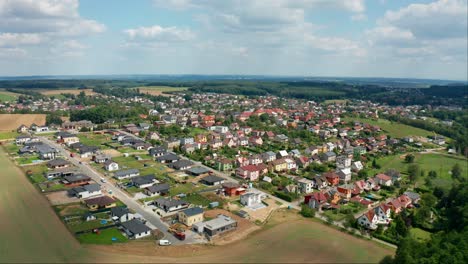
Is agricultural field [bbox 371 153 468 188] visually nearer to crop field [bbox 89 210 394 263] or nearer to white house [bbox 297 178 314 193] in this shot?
white house [bbox 297 178 314 193]

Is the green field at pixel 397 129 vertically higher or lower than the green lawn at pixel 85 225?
higher

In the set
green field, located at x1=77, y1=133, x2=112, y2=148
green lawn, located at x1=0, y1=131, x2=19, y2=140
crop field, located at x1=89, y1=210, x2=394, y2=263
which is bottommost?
crop field, located at x1=89, y1=210, x2=394, y2=263

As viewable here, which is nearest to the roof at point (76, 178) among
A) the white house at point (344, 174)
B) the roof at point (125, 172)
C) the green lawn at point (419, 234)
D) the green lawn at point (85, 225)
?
the roof at point (125, 172)

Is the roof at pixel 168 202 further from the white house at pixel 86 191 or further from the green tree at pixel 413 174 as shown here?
the green tree at pixel 413 174

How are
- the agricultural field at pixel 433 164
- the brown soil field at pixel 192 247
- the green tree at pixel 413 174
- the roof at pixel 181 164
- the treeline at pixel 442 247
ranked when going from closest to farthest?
the treeline at pixel 442 247
the brown soil field at pixel 192 247
the green tree at pixel 413 174
the agricultural field at pixel 433 164
the roof at pixel 181 164

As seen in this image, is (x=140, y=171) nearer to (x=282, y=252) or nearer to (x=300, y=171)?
(x=300, y=171)

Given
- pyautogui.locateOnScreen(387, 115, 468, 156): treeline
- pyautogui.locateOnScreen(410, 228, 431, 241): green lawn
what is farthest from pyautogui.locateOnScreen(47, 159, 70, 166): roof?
pyautogui.locateOnScreen(387, 115, 468, 156): treeline

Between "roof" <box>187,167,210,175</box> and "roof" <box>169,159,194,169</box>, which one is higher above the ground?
"roof" <box>169,159,194,169</box>
